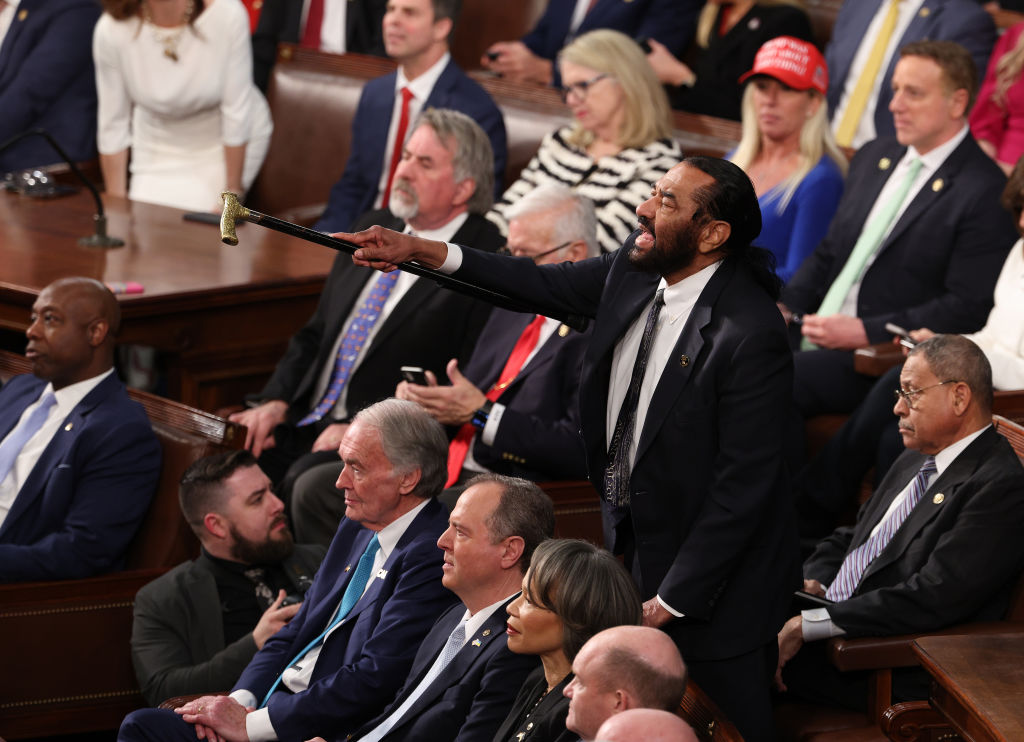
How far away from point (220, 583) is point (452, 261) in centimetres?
127

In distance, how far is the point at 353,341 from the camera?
426 cm

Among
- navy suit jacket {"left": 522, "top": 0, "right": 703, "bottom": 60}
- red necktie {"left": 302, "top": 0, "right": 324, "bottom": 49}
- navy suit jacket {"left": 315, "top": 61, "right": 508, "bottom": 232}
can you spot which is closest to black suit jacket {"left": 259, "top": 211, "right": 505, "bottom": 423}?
navy suit jacket {"left": 315, "top": 61, "right": 508, "bottom": 232}

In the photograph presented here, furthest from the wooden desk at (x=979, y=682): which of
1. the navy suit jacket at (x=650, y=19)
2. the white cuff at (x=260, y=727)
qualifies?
the navy suit jacket at (x=650, y=19)

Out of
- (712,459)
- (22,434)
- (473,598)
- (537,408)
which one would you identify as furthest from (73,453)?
(712,459)

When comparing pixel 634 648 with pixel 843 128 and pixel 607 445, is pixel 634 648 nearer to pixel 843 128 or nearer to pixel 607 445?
pixel 607 445

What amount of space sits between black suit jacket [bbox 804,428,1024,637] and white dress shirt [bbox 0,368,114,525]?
200cm

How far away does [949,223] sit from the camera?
409 centimetres

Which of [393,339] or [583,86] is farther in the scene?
[583,86]

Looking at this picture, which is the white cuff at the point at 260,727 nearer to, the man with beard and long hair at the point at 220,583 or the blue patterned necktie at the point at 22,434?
the man with beard and long hair at the point at 220,583

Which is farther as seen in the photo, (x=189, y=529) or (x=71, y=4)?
(x=71, y=4)

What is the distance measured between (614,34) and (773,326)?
2473 mm

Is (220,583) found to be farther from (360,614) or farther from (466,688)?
(466,688)

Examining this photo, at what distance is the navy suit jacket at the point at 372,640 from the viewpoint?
2.90 meters

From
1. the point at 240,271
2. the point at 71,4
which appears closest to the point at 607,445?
the point at 240,271
